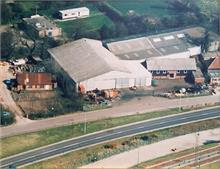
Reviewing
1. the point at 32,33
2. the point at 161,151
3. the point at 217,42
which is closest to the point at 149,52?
the point at 217,42

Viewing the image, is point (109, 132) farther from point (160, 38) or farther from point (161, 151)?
point (160, 38)

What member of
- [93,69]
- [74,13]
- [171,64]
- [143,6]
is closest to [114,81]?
[93,69]

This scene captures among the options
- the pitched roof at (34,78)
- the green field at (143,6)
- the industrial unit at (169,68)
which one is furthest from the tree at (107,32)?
the pitched roof at (34,78)

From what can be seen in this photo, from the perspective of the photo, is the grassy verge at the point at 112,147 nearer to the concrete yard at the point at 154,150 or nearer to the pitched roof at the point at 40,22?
the concrete yard at the point at 154,150

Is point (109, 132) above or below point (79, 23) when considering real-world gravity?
below

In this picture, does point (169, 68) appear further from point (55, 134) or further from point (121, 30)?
point (55, 134)

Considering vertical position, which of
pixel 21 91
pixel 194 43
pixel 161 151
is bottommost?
pixel 161 151

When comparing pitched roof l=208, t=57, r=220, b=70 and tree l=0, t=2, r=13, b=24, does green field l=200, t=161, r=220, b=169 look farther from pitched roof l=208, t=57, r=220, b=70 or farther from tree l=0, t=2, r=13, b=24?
tree l=0, t=2, r=13, b=24
